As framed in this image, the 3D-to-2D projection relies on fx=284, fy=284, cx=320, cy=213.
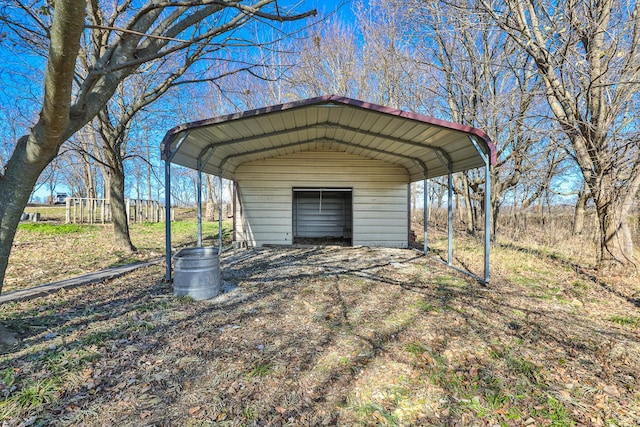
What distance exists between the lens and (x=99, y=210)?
15.6m

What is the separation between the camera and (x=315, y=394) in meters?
2.00

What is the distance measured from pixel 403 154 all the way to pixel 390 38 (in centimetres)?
610

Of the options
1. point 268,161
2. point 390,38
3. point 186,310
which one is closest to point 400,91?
point 390,38

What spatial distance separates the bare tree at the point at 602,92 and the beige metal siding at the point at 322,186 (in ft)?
12.6

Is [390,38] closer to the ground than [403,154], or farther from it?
farther from it

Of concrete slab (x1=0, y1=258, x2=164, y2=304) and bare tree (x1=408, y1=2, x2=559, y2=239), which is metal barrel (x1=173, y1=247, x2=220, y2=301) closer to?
concrete slab (x1=0, y1=258, x2=164, y2=304)

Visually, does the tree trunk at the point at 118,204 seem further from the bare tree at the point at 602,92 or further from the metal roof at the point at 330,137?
the bare tree at the point at 602,92

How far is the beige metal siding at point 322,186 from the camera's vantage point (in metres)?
8.09

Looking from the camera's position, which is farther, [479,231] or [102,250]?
[479,231]

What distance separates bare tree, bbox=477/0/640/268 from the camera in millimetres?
4695

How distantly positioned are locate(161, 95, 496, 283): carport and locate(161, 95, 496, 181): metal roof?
0.05 ft

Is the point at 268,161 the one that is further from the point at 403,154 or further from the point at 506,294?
the point at 506,294

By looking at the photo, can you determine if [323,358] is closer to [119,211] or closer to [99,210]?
[119,211]

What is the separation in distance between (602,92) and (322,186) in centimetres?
595
